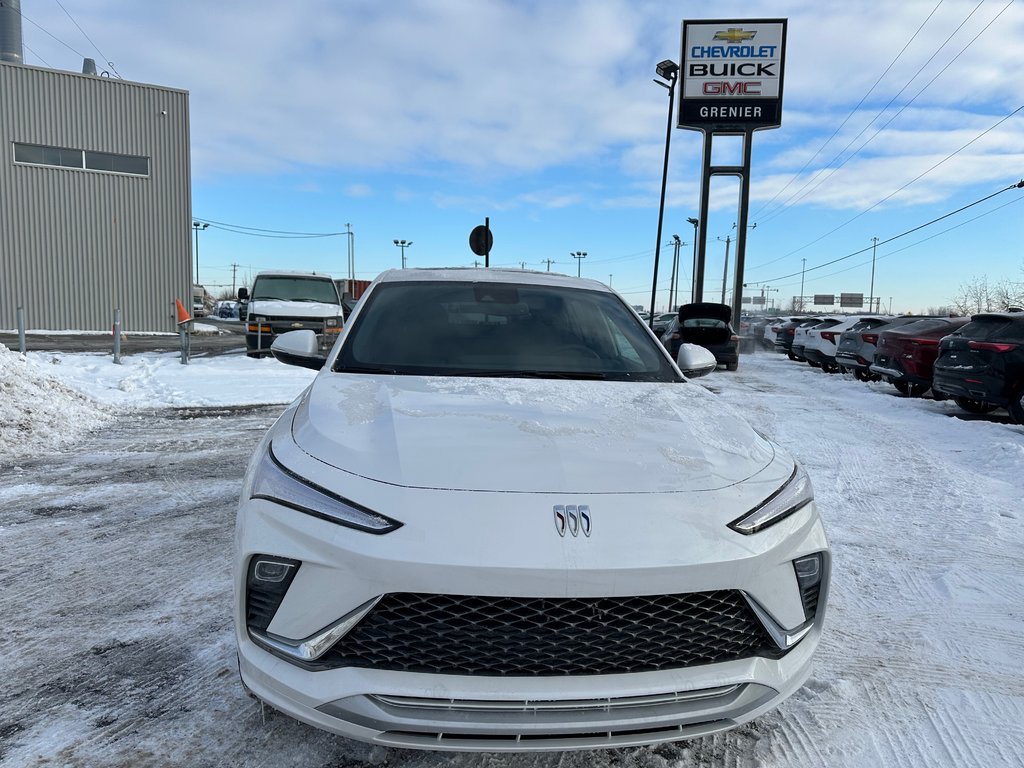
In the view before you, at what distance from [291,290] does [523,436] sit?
1357cm

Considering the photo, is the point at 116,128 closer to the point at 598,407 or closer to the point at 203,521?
the point at 203,521

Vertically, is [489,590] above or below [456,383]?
below

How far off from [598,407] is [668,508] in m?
0.71

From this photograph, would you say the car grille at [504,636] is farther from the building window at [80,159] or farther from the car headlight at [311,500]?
the building window at [80,159]

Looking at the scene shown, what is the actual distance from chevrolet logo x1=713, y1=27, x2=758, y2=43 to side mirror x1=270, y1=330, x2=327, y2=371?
1017 inches

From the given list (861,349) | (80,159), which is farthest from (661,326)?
(80,159)

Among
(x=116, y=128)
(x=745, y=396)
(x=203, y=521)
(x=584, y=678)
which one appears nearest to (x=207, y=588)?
(x=203, y=521)

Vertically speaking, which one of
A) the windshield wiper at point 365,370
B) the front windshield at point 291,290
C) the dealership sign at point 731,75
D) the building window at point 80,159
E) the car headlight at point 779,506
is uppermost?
the dealership sign at point 731,75

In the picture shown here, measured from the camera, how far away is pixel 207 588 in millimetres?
3160

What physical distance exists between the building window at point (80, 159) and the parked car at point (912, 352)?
23.1m

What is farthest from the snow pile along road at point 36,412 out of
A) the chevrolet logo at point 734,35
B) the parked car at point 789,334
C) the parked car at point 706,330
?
the chevrolet logo at point 734,35

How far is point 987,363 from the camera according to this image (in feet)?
27.5

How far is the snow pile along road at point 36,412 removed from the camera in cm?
597

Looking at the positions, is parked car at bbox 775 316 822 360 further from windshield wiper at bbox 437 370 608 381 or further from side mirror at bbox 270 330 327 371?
side mirror at bbox 270 330 327 371
